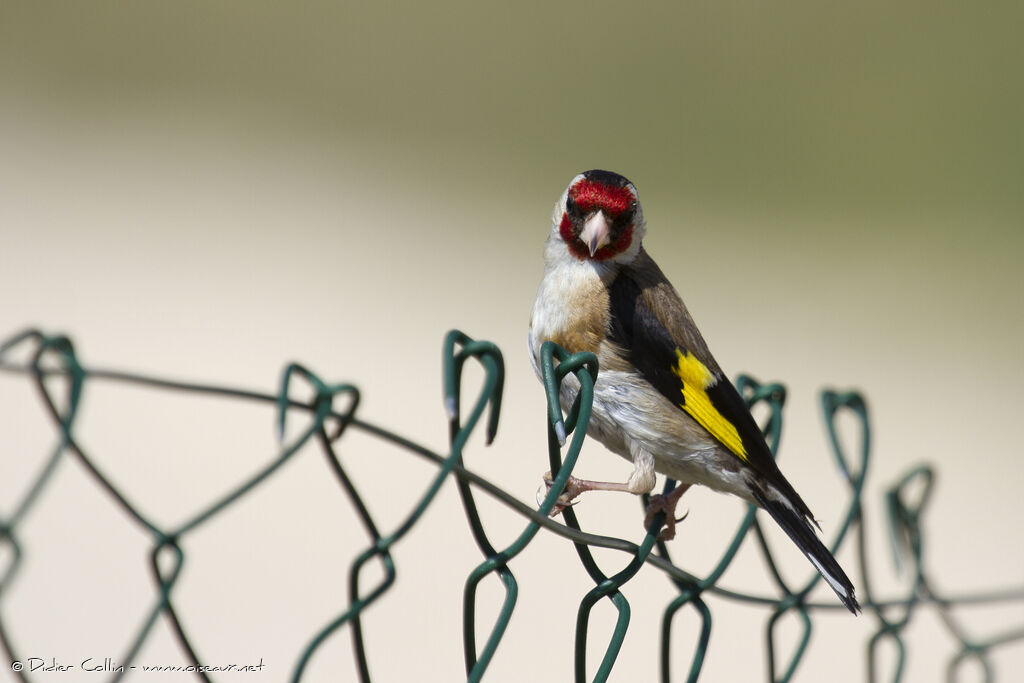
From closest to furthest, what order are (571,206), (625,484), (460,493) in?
(460,493)
(625,484)
(571,206)

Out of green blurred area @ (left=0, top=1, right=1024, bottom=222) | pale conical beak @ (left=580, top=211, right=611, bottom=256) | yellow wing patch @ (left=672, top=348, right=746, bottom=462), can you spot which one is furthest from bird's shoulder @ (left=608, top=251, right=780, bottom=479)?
green blurred area @ (left=0, top=1, right=1024, bottom=222)

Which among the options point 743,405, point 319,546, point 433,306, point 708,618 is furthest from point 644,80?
point 708,618

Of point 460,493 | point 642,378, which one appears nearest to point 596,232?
Result: point 642,378

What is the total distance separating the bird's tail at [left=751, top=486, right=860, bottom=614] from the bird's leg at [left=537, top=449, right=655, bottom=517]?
10.4 inches

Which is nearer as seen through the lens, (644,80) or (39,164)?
(39,164)

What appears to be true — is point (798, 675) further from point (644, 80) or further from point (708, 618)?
point (644, 80)

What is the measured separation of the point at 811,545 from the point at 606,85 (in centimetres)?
673

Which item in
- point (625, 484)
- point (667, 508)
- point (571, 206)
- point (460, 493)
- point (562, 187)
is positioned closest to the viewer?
point (460, 493)

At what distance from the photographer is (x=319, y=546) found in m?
5.02

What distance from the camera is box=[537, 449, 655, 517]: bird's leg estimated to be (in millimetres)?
2410

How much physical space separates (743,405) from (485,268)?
5.13 meters

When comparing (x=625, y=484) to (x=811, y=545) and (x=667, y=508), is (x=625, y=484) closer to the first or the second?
(x=667, y=508)

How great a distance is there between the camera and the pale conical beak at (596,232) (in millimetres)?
2713

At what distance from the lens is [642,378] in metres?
2.74
